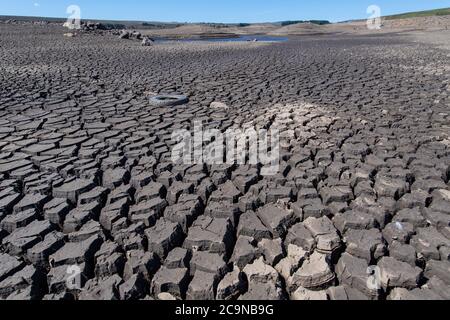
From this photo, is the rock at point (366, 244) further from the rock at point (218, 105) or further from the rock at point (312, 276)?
the rock at point (218, 105)

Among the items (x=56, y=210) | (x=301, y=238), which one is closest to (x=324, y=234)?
(x=301, y=238)

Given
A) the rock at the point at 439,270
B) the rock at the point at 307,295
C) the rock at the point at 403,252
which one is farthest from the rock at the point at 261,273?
the rock at the point at 439,270

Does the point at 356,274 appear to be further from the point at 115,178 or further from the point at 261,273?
the point at 115,178

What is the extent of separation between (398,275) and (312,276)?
0.46 m

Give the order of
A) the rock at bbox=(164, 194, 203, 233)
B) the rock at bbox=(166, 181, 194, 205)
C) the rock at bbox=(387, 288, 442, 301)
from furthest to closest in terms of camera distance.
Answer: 1. the rock at bbox=(166, 181, 194, 205)
2. the rock at bbox=(164, 194, 203, 233)
3. the rock at bbox=(387, 288, 442, 301)

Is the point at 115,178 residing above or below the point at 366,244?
above

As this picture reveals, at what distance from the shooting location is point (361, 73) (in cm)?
792

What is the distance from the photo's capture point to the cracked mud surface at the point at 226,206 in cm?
183

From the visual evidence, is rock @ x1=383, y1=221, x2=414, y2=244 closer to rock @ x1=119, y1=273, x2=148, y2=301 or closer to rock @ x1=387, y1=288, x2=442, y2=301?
rock @ x1=387, y1=288, x2=442, y2=301

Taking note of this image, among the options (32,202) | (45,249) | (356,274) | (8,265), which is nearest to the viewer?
(356,274)

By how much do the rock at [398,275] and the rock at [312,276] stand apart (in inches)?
10.8

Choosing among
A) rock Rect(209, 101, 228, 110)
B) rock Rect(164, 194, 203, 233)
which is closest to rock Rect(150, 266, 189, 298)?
rock Rect(164, 194, 203, 233)

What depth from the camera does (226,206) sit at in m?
2.50

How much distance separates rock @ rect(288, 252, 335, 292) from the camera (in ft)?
5.93
